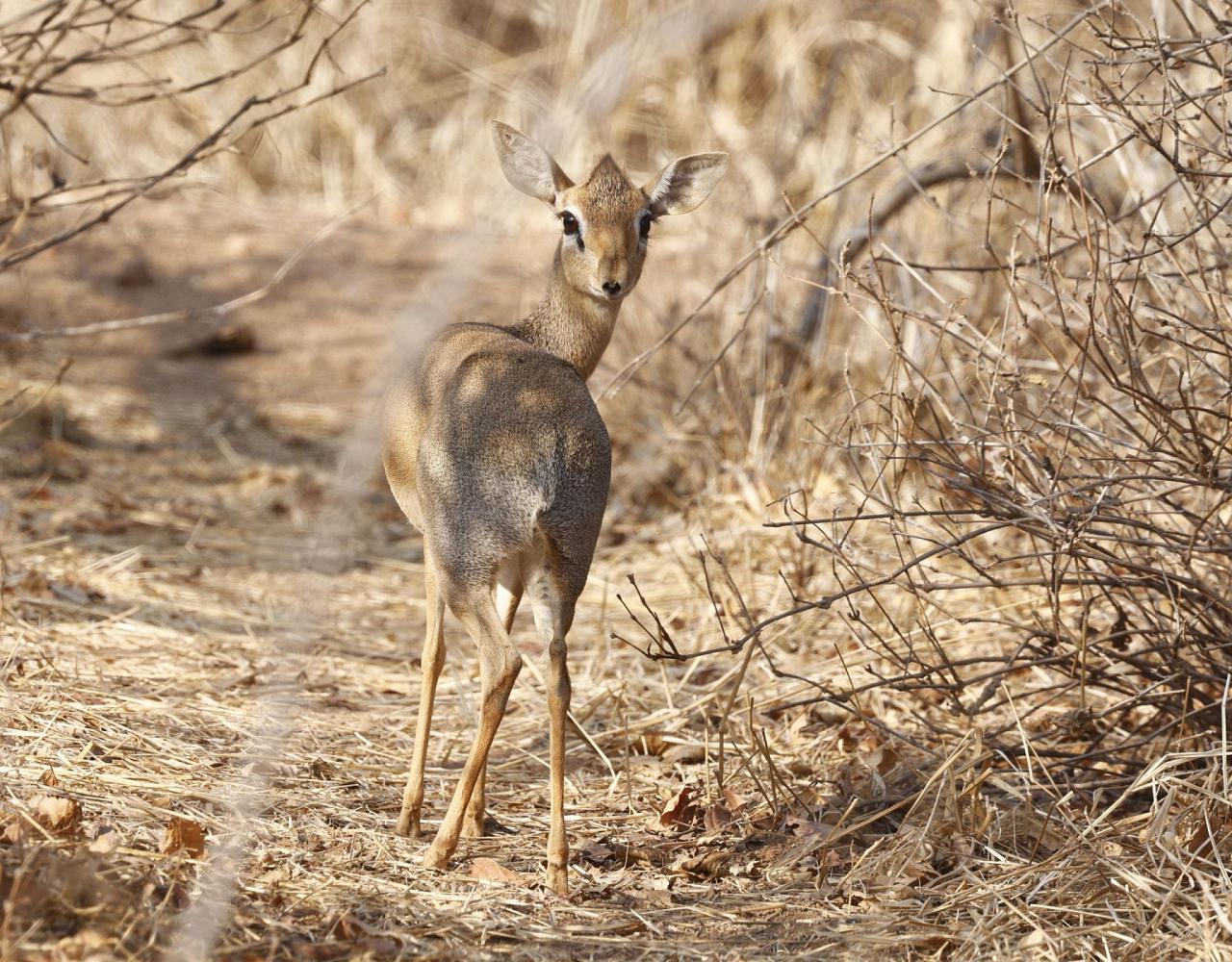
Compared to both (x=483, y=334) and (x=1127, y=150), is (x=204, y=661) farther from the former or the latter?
(x=1127, y=150)

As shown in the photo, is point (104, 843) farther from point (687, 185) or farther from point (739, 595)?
point (687, 185)

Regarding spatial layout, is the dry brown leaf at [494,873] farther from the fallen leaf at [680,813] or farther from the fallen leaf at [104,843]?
the fallen leaf at [104,843]

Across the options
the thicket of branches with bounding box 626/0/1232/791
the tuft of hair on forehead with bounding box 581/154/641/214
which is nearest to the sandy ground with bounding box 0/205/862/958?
the thicket of branches with bounding box 626/0/1232/791

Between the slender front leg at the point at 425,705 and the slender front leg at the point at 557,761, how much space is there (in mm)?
422

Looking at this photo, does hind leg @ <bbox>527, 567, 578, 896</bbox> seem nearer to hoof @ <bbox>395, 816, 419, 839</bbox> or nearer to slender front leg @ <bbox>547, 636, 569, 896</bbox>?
slender front leg @ <bbox>547, 636, 569, 896</bbox>

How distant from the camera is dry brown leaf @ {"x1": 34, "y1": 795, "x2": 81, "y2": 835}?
125 inches

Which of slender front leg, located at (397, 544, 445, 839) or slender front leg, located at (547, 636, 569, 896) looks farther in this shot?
slender front leg, located at (397, 544, 445, 839)

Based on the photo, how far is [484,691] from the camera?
11.1ft

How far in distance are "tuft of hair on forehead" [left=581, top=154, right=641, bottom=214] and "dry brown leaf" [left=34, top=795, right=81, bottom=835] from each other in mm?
2096

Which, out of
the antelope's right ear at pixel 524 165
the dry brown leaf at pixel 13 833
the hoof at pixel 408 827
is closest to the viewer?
the dry brown leaf at pixel 13 833

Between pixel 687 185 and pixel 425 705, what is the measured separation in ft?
5.76

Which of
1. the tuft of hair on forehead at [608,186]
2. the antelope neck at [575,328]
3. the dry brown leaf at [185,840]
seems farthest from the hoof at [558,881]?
the tuft of hair on forehead at [608,186]

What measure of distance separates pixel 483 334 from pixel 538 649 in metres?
1.92

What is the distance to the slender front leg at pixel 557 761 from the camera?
336cm
